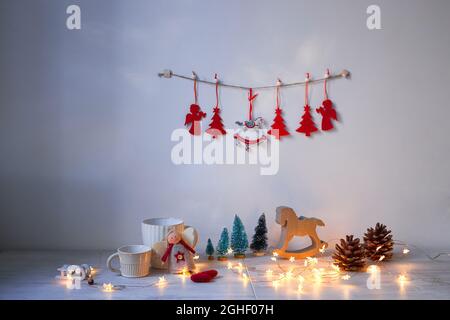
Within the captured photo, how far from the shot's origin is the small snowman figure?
3.93 feet

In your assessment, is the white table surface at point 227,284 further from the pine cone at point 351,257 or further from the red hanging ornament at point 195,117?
the red hanging ornament at point 195,117

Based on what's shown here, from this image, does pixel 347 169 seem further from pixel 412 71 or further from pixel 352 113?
pixel 412 71

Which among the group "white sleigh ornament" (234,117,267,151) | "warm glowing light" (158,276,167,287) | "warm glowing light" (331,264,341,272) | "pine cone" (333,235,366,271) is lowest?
"warm glowing light" (331,264,341,272)

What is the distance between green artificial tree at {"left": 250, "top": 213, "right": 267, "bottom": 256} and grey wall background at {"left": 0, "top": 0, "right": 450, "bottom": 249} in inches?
3.8

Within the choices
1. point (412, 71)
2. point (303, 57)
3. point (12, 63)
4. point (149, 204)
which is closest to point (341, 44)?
point (303, 57)

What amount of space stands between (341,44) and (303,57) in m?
0.13

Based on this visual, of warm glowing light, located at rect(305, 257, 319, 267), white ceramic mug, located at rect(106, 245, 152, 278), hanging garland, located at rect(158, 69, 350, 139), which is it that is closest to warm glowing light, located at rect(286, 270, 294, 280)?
warm glowing light, located at rect(305, 257, 319, 267)

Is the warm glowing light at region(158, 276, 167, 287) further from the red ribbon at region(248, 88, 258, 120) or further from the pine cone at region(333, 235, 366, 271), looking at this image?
the red ribbon at region(248, 88, 258, 120)

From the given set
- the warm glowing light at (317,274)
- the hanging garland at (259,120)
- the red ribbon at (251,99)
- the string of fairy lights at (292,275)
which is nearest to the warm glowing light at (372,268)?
the string of fairy lights at (292,275)

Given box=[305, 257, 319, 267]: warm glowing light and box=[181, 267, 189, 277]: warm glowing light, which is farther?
box=[305, 257, 319, 267]: warm glowing light

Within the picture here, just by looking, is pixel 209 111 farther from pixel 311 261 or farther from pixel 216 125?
pixel 311 261

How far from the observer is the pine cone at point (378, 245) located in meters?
1.34

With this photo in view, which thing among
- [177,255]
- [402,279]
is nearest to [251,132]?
[177,255]

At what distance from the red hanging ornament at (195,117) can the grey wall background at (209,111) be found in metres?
0.03
